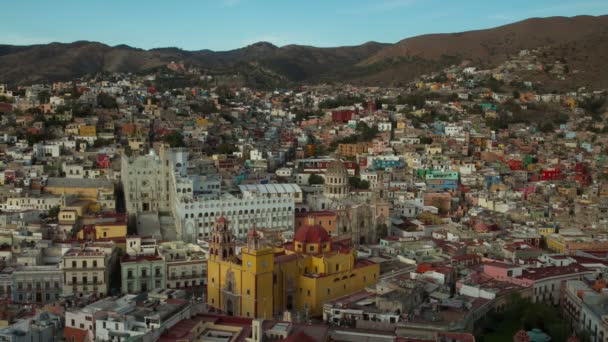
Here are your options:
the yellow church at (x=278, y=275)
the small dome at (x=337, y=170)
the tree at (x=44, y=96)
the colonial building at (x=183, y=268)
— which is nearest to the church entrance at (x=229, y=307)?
the yellow church at (x=278, y=275)

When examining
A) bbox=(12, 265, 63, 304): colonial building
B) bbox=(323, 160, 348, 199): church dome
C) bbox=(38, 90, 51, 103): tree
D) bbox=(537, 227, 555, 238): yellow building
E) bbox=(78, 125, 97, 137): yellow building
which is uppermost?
bbox=(38, 90, 51, 103): tree

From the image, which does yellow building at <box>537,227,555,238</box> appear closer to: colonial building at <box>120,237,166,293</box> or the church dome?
the church dome

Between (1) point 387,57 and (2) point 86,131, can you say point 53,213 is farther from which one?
(1) point 387,57

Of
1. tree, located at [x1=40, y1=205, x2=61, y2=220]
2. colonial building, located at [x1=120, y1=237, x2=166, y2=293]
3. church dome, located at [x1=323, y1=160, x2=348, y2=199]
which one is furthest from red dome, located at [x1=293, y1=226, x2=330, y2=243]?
tree, located at [x1=40, y1=205, x2=61, y2=220]

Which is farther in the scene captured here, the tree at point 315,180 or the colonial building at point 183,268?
the tree at point 315,180

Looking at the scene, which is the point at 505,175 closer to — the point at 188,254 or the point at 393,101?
the point at 188,254

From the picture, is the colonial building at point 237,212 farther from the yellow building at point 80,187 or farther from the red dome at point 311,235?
the yellow building at point 80,187

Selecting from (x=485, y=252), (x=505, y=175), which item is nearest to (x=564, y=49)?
(x=505, y=175)
